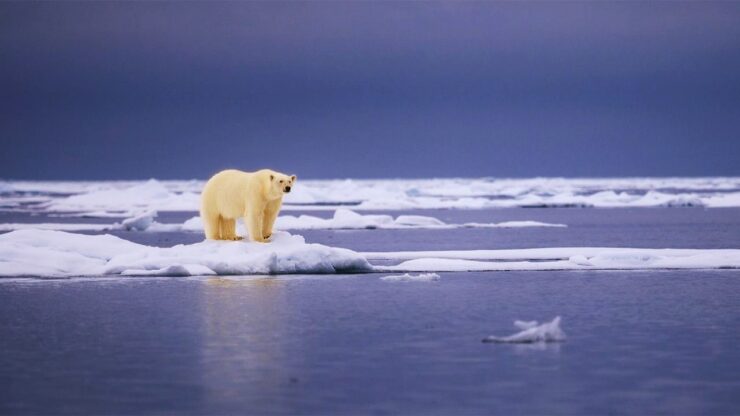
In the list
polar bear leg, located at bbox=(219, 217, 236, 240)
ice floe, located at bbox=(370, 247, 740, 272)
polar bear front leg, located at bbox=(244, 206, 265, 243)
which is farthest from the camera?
polar bear leg, located at bbox=(219, 217, 236, 240)

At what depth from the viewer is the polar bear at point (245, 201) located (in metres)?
17.9

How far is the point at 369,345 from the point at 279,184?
26.2 ft

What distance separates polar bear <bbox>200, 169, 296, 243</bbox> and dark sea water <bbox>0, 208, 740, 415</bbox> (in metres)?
1.95

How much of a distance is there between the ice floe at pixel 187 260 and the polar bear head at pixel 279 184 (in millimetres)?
848

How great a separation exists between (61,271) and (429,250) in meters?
7.93

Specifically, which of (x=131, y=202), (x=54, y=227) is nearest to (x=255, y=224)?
(x=54, y=227)

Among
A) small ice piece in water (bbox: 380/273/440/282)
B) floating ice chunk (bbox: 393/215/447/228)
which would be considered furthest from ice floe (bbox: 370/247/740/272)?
floating ice chunk (bbox: 393/215/447/228)

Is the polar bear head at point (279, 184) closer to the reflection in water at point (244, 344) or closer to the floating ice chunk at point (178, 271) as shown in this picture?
the floating ice chunk at point (178, 271)

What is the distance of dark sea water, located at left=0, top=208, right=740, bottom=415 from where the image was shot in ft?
25.6

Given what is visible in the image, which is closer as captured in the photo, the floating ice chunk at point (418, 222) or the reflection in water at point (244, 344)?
the reflection in water at point (244, 344)

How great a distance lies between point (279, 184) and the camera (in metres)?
17.8

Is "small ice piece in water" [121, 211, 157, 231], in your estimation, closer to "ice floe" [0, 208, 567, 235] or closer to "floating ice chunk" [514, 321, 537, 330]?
"ice floe" [0, 208, 567, 235]

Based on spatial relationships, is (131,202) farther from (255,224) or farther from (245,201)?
(255,224)

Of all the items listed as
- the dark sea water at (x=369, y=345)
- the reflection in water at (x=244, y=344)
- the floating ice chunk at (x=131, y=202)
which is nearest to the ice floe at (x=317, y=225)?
the dark sea water at (x=369, y=345)
